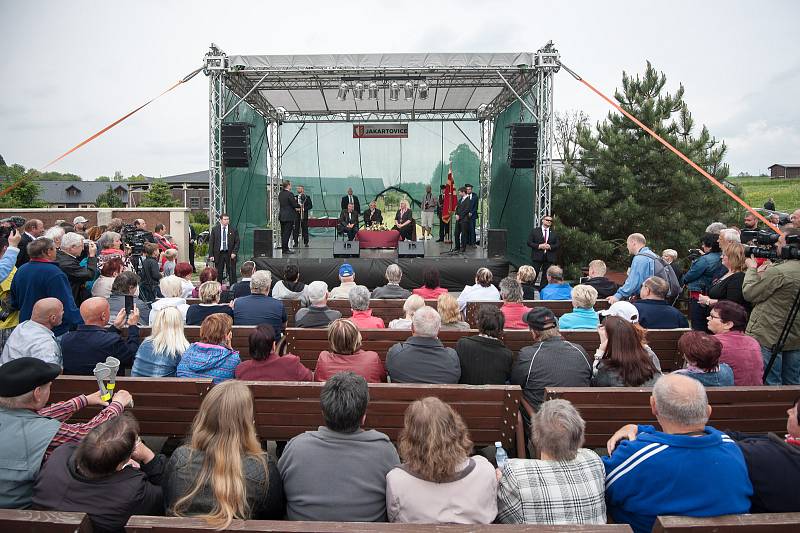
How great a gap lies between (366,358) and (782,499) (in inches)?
76.3

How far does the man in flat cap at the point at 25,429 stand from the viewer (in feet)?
5.71

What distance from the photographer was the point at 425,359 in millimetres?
2916

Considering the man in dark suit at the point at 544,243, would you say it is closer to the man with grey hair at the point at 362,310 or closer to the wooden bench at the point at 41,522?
the man with grey hair at the point at 362,310

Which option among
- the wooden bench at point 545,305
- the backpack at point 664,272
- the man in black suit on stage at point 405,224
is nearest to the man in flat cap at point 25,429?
the wooden bench at point 545,305

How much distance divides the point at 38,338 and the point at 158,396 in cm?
93

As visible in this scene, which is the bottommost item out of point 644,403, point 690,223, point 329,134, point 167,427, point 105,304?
point 167,427

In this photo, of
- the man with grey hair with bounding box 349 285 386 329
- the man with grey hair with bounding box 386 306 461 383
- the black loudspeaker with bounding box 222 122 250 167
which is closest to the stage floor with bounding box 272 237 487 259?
the black loudspeaker with bounding box 222 122 250 167

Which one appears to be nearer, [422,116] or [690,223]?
[690,223]

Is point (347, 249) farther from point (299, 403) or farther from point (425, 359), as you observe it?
point (299, 403)

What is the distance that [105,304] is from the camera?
9.66 feet

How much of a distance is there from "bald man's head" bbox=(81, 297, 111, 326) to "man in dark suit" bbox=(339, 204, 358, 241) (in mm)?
8343

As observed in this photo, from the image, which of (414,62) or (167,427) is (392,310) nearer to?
(167,427)

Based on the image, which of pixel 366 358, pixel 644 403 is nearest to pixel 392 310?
pixel 366 358

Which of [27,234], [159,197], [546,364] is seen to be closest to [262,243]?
[27,234]
